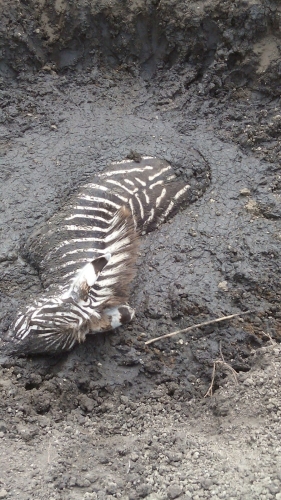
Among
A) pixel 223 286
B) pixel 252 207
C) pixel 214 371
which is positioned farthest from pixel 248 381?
pixel 252 207

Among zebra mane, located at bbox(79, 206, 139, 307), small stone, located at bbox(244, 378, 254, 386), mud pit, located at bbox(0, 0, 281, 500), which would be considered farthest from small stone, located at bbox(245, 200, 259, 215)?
small stone, located at bbox(244, 378, 254, 386)

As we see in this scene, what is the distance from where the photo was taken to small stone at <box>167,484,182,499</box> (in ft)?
9.71

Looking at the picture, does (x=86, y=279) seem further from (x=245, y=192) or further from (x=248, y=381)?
(x=245, y=192)

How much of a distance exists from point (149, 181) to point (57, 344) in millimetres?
1726

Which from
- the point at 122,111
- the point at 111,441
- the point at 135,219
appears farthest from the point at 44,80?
the point at 111,441

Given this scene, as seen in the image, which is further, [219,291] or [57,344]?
[219,291]

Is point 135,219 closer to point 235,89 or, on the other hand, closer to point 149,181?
point 149,181

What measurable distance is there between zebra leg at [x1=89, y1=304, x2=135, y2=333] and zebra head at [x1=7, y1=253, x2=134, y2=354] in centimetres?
2

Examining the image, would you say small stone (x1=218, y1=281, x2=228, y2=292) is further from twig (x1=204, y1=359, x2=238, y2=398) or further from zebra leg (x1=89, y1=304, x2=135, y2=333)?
zebra leg (x1=89, y1=304, x2=135, y2=333)

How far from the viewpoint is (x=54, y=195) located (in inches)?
197

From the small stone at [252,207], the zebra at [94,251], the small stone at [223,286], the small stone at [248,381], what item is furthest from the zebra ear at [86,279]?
the small stone at [252,207]

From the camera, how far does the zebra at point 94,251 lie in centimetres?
402

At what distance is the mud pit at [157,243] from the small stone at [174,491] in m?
0.01

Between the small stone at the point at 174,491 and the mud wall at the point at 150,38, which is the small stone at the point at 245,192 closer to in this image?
the mud wall at the point at 150,38
